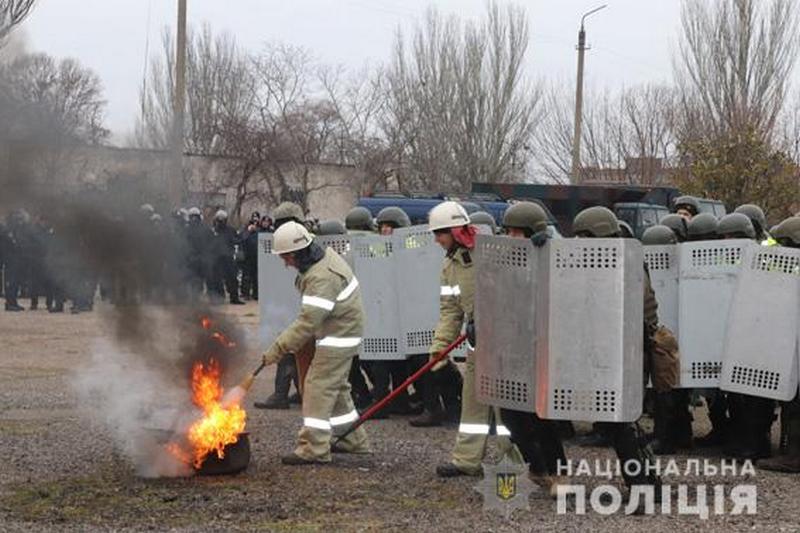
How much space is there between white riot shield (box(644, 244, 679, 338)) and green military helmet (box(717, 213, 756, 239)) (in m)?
0.46

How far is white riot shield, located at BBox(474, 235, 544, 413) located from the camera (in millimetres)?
7375

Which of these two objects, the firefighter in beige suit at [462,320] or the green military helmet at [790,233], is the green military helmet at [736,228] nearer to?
the green military helmet at [790,233]

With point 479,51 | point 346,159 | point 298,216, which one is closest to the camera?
point 298,216

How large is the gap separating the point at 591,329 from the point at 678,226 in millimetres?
4125

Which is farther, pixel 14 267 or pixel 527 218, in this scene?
pixel 14 267

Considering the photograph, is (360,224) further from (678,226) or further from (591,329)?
(591,329)

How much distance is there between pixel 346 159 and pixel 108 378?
107 ft

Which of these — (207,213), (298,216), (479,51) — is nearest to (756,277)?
(298,216)

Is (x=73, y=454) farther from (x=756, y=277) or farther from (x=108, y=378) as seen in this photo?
(x=756, y=277)

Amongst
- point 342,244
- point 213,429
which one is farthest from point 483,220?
point 213,429

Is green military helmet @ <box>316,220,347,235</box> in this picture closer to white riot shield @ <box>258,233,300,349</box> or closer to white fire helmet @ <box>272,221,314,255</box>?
white riot shield @ <box>258,233,300,349</box>

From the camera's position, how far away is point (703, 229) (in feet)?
33.6

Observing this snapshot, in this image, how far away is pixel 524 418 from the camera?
784 cm

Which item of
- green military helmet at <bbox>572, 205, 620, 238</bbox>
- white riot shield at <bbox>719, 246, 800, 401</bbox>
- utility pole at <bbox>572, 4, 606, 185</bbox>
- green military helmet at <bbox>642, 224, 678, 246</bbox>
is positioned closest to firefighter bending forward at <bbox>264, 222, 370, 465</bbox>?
green military helmet at <bbox>572, 205, 620, 238</bbox>
